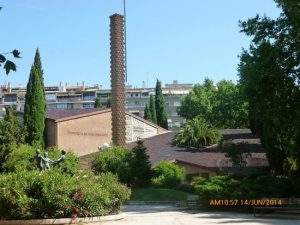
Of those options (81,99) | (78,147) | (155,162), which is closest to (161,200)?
(155,162)

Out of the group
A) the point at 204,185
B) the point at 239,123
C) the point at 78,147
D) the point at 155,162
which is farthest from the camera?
the point at 239,123

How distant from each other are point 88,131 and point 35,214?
37667mm

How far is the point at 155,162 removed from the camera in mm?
42375

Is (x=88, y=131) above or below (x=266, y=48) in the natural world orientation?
below

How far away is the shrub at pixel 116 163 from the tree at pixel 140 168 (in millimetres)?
346

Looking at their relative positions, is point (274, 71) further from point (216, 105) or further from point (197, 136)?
point (216, 105)

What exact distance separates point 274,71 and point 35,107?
30244 mm

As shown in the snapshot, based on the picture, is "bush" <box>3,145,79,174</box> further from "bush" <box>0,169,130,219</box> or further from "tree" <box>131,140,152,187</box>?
"bush" <box>0,169,130,219</box>

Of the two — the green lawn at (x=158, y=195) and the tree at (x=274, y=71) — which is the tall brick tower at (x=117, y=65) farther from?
the tree at (x=274, y=71)

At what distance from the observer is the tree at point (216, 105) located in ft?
245

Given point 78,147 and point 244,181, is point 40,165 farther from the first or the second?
point 78,147

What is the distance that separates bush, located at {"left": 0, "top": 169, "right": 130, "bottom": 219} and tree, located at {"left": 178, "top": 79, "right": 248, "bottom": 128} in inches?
1922

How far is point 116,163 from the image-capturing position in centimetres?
3825

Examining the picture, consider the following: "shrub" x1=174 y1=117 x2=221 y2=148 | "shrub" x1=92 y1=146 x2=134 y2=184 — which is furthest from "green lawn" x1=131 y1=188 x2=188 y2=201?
"shrub" x1=174 y1=117 x2=221 y2=148
